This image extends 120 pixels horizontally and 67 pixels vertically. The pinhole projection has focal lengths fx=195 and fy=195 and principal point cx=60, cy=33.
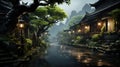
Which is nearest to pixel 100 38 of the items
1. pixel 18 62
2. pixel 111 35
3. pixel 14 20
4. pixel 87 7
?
pixel 111 35

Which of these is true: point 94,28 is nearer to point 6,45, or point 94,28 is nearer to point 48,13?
point 48,13

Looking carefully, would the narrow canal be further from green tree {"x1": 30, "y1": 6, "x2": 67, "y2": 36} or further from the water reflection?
green tree {"x1": 30, "y1": 6, "x2": 67, "y2": 36}

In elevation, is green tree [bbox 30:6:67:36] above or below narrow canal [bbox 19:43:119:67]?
above

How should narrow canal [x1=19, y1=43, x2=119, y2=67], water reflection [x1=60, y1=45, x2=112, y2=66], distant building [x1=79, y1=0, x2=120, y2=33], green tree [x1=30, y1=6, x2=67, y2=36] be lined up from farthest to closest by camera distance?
green tree [x1=30, y1=6, x2=67, y2=36]
distant building [x1=79, y1=0, x2=120, y2=33]
water reflection [x1=60, y1=45, x2=112, y2=66]
narrow canal [x1=19, y1=43, x2=119, y2=67]

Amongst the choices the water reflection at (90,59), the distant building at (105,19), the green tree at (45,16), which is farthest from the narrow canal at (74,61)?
the green tree at (45,16)

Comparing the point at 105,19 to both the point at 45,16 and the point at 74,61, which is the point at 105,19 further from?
the point at 74,61

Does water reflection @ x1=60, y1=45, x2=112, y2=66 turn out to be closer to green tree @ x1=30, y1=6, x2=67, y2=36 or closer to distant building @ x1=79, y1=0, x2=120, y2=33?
distant building @ x1=79, y1=0, x2=120, y2=33

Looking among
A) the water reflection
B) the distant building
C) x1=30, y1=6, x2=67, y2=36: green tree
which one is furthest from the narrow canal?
x1=30, y1=6, x2=67, y2=36: green tree

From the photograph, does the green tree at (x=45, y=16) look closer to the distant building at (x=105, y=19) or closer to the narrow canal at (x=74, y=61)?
the distant building at (x=105, y=19)

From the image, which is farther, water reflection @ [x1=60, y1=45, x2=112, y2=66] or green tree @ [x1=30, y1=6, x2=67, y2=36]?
green tree @ [x1=30, y1=6, x2=67, y2=36]

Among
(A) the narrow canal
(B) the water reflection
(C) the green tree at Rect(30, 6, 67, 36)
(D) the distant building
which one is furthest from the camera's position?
(C) the green tree at Rect(30, 6, 67, 36)

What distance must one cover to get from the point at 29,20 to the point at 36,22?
1.47 meters

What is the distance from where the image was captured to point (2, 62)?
13.6 meters

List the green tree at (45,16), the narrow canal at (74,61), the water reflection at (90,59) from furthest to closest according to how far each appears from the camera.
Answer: the green tree at (45,16), the water reflection at (90,59), the narrow canal at (74,61)
